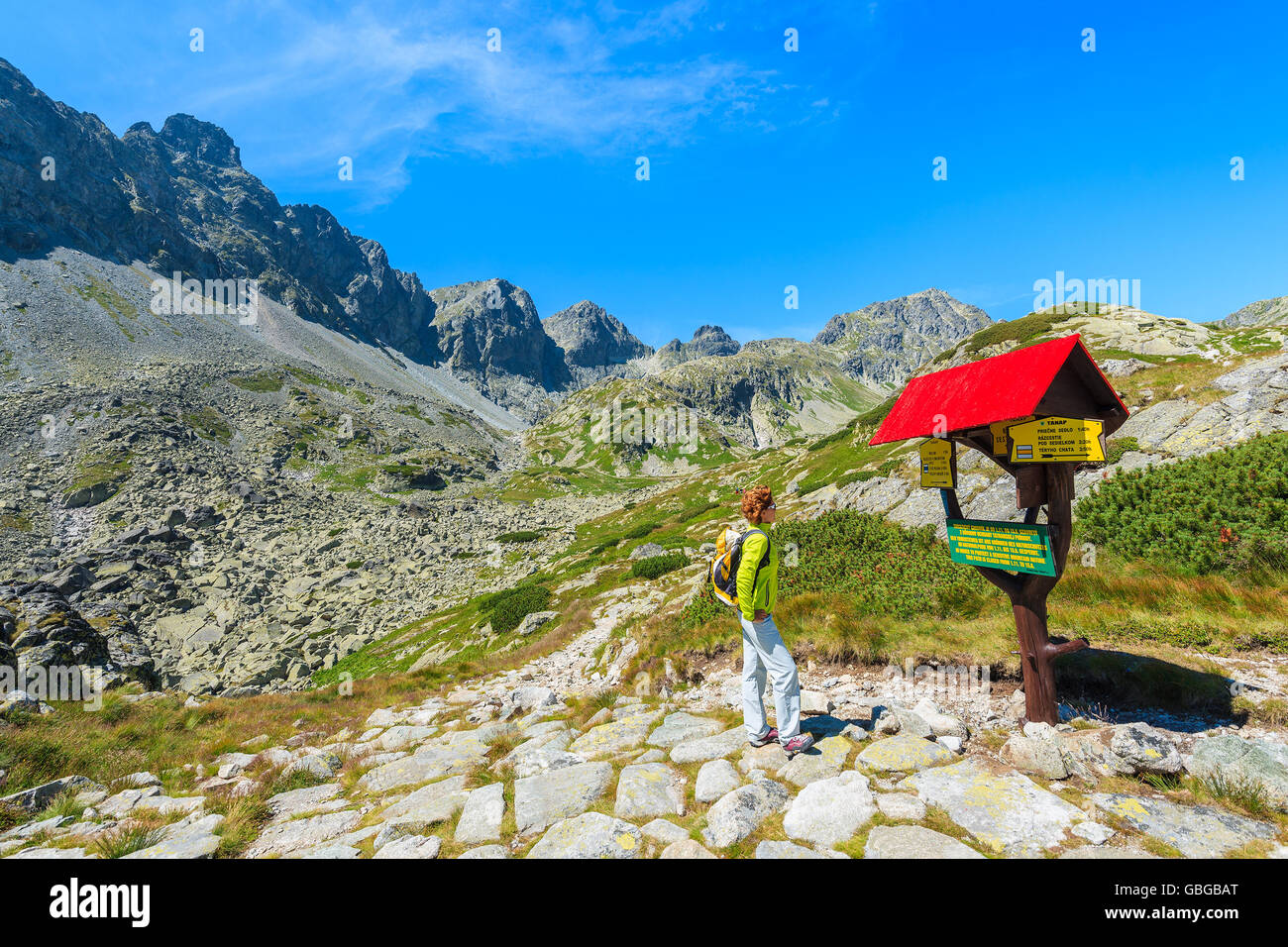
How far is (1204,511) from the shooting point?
11344 millimetres

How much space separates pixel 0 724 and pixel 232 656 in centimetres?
2894

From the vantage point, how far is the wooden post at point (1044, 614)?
6.83 meters

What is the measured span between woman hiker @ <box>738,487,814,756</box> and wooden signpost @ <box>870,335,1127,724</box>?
311 centimetres

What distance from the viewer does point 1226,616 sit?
8469mm

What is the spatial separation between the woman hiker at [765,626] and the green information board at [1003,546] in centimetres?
325

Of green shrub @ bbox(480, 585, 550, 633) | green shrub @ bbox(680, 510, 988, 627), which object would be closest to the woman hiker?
green shrub @ bbox(680, 510, 988, 627)

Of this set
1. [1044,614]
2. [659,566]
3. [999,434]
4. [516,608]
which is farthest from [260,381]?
[1044,614]

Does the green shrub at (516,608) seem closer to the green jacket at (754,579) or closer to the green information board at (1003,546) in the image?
the green jacket at (754,579)

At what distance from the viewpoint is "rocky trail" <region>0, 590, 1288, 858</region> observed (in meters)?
4.53

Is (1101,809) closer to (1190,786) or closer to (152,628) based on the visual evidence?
(1190,786)

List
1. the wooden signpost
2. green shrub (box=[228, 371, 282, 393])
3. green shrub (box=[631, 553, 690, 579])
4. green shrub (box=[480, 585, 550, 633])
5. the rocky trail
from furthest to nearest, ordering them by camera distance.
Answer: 1. green shrub (box=[228, 371, 282, 393])
2. green shrub (box=[480, 585, 550, 633])
3. green shrub (box=[631, 553, 690, 579])
4. the wooden signpost
5. the rocky trail

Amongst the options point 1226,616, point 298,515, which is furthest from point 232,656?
point 1226,616

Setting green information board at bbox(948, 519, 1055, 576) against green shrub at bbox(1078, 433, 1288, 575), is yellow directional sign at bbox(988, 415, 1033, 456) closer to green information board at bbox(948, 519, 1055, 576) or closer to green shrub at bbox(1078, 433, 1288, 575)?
green information board at bbox(948, 519, 1055, 576)

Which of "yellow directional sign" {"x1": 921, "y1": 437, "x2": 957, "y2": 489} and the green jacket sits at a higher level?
"yellow directional sign" {"x1": 921, "y1": 437, "x2": 957, "y2": 489}
